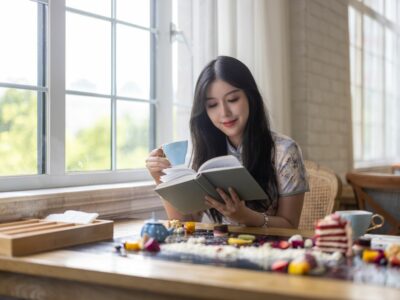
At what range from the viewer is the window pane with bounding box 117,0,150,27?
2.66 m

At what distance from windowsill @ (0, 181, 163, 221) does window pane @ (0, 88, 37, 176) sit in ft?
0.45

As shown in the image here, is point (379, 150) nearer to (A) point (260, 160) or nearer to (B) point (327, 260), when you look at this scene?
(A) point (260, 160)

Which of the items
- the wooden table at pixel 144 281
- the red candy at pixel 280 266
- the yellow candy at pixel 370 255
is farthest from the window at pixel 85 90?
the yellow candy at pixel 370 255

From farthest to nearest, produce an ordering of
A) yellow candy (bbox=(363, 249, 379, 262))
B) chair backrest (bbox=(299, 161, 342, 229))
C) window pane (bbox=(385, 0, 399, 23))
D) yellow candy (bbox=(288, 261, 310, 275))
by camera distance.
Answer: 1. window pane (bbox=(385, 0, 399, 23))
2. chair backrest (bbox=(299, 161, 342, 229))
3. yellow candy (bbox=(363, 249, 379, 262))
4. yellow candy (bbox=(288, 261, 310, 275))

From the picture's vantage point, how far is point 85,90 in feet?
8.00

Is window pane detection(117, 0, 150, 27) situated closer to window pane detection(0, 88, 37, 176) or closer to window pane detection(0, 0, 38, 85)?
window pane detection(0, 0, 38, 85)

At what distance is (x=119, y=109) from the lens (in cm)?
263

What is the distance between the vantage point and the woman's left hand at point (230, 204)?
5.72 ft

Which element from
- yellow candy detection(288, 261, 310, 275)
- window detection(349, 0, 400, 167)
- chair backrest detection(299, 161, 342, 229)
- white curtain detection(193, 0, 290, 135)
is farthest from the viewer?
window detection(349, 0, 400, 167)

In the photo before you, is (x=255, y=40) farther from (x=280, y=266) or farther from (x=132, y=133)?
(x=280, y=266)

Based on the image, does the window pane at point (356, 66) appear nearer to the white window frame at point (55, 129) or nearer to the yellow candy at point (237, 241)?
the white window frame at point (55, 129)

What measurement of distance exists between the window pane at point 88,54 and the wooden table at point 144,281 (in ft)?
3.72

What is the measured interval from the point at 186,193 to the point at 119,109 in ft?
3.14

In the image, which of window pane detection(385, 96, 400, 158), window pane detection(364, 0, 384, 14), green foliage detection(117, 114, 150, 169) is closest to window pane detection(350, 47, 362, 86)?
window pane detection(364, 0, 384, 14)
